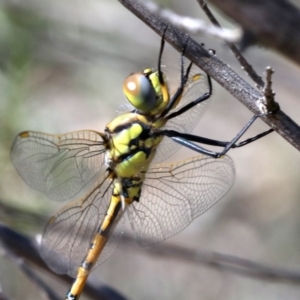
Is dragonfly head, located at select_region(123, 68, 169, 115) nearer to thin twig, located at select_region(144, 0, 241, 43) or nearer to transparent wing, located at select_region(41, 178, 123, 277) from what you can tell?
transparent wing, located at select_region(41, 178, 123, 277)

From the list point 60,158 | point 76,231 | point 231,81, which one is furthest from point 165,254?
point 231,81

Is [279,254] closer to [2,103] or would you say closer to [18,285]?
[18,285]

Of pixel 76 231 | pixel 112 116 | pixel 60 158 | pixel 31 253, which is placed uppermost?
pixel 112 116

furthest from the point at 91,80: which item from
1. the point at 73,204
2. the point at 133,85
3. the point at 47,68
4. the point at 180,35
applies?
the point at 180,35

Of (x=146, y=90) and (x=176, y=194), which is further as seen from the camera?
(x=176, y=194)

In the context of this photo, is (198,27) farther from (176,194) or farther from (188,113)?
(176,194)

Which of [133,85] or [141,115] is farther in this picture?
[141,115]
